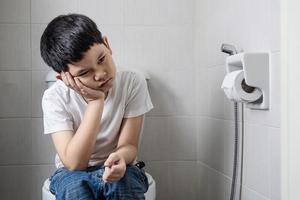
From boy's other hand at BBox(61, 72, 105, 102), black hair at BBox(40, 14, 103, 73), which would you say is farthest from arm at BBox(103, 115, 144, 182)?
black hair at BBox(40, 14, 103, 73)

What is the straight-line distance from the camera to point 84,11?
1508 mm

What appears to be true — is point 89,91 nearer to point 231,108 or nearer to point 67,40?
point 67,40

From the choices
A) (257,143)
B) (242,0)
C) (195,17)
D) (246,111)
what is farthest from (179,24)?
(257,143)

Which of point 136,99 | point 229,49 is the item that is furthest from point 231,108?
point 136,99

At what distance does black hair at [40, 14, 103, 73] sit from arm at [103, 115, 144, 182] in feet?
0.86

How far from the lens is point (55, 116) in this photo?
1078mm

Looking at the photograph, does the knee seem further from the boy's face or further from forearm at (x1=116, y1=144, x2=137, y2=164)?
the boy's face

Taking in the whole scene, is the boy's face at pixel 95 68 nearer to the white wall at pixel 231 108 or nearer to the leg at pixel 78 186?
the leg at pixel 78 186

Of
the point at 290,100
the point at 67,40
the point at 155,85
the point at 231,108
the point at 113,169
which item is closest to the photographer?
the point at 290,100

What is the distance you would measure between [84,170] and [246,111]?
49 cm

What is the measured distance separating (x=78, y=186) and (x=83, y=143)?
5.2 inches

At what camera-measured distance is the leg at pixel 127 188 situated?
2.91ft

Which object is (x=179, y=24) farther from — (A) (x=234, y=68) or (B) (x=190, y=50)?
(A) (x=234, y=68)

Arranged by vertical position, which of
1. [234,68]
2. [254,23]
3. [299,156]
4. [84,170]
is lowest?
[84,170]
